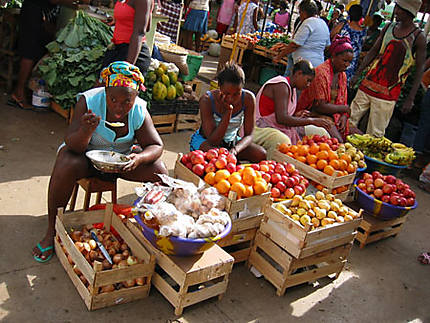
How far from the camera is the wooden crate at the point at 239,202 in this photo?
3.05 meters

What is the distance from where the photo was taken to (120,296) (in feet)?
8.91

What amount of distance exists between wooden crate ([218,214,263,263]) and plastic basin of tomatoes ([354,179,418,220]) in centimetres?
148

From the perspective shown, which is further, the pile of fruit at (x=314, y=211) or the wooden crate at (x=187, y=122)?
the wooden crate at (x=187, y=122)

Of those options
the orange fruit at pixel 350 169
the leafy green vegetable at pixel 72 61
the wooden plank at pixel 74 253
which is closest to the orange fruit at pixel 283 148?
the orange fruit at pixel 350 169

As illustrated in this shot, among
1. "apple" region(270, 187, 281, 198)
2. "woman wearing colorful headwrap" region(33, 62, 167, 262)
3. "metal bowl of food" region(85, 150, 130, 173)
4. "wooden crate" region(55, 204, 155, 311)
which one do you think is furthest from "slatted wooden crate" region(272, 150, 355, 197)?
"wooden crate" region(55, 204, 155, 311)

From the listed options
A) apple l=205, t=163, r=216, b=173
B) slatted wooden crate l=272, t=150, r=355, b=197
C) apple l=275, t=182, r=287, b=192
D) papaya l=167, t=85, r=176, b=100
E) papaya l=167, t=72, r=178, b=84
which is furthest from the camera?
papaya l=167, t=72, r=178, b=84

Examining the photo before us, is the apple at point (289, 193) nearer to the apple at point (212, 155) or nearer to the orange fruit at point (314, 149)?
the apple at point (212, 155)

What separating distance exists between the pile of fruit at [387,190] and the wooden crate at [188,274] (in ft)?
6.93

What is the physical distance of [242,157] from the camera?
14.5 feet

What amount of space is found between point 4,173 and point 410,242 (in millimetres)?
4275

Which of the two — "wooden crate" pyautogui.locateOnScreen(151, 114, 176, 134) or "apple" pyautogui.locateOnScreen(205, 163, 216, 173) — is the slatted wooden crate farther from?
"wooden crate" pyautogui.locateOnScreen(151, 114, 176, 134)

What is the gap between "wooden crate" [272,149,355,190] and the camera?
3.99m

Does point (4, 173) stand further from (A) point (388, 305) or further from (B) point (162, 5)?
(B) point (162, 5)

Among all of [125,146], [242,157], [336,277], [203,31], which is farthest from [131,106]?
[203,31]
